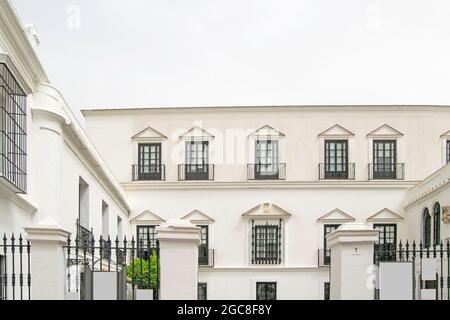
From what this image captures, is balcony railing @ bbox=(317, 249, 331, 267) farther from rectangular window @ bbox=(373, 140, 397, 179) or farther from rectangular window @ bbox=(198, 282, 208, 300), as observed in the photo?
rectangular window @ bbox=(198, 282, 208, 300)

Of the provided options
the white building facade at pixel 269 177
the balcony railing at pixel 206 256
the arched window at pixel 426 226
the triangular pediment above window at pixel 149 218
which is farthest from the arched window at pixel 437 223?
the triangular pediment above window at pixel 149 218

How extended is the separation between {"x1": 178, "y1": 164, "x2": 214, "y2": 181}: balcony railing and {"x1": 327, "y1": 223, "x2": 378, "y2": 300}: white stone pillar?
58.1ft

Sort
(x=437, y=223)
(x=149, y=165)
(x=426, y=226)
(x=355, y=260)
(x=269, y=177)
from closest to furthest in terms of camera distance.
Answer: (x=355, y=260), (x=437, y=223), (x=426, y=226), (x=269, y=177), (x=149, y=165)

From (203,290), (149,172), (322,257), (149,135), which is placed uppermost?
(149,135)

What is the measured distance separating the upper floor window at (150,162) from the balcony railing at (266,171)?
343 centimetres

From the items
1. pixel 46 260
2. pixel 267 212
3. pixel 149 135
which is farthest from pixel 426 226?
pixel 46 260

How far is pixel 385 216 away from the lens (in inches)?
1042

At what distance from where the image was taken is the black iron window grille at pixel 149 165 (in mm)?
27203

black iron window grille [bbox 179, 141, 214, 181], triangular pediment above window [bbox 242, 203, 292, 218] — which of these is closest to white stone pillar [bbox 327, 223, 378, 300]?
triangular pediment above window [bbox 242, 203, 292, 218]

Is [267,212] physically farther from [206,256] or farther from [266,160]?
[206,256]

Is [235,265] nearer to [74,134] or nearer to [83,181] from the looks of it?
[83,181]

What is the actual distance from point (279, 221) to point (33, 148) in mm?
14754

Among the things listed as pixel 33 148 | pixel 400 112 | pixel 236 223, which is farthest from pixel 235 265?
pixel 33 148

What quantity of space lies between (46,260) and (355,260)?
401 centimetres
